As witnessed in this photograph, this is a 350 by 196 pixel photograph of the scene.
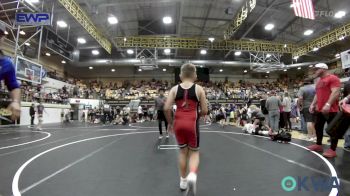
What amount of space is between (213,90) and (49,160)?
84.7 ft

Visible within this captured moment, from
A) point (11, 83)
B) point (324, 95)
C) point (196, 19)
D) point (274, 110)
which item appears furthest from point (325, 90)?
point (196, 19)

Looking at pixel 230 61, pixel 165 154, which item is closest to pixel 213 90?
pixel 230 61

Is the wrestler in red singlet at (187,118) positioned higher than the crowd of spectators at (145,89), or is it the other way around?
the crowd of spectators at (145,89)

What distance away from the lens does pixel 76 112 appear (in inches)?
997

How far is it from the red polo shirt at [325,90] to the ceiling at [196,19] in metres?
11.1

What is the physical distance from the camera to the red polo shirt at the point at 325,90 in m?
4.74

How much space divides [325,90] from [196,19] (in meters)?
15.8

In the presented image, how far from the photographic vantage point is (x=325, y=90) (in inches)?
192

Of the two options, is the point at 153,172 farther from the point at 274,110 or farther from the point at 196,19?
the point at 196,19

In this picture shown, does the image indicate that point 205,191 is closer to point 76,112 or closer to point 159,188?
point 159,188

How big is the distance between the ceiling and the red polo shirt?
36.3 feet

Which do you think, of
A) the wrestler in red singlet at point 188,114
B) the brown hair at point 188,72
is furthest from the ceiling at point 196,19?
the wrestler in red singlet at point 188,114

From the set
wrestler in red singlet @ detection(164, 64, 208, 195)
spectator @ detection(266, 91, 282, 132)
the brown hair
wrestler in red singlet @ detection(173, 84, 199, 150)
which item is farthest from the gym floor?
spectator @ detection(266, 91, 282, 132)

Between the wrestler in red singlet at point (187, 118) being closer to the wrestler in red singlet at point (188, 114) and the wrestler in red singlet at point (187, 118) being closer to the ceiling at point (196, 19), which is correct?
the wrestler in red singlet at point (188, 114)
